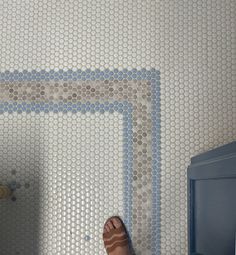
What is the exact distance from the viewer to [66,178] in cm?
130

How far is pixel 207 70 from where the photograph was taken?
1.31 meters

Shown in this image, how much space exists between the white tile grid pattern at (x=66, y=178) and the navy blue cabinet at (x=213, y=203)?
275 mm

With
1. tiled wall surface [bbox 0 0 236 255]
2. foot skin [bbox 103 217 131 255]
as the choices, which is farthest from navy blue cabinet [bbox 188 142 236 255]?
foot skin [bbox 103 217 131 255]

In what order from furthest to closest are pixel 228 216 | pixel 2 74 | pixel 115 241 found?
1. pixel 2 74
2. pixel 115 241
3. pixel 228 216

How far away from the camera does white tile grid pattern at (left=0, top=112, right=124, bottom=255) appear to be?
1.29m

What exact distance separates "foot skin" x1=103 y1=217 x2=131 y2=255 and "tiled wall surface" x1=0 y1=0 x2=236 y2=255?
0.14 metres

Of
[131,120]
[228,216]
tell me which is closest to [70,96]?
[131,120]

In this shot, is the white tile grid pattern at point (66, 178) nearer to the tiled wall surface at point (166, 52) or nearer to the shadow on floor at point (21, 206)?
the shadow on floor at point (21, 206)

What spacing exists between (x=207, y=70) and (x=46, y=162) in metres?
0.69

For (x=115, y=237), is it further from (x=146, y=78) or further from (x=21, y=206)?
(x=146, y=78)

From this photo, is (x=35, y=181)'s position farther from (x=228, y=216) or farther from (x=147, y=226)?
(x=228, y=216)

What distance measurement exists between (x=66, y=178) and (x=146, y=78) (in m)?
0.48

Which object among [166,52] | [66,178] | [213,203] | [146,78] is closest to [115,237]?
[66,178]

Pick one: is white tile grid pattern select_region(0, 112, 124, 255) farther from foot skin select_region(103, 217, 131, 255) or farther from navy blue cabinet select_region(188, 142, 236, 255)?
navy blue cabinet select_region(188, 142, 236, 255)
